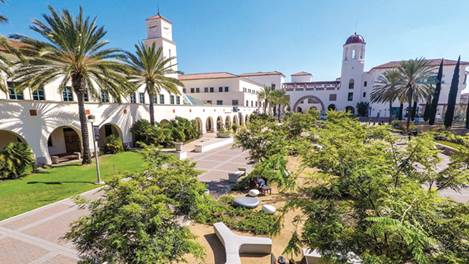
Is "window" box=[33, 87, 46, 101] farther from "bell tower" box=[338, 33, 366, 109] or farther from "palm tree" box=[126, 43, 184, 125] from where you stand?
"bell tower" box=[338, 33, 366, 109]

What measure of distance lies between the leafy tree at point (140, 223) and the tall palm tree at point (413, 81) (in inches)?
1545

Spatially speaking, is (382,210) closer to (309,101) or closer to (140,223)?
(140,223)

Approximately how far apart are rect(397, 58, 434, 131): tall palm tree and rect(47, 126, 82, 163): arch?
44.0 m

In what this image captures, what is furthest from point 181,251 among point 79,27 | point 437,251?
point 79,27

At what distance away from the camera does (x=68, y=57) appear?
16.1 m

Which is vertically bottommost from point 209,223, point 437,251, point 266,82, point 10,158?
point 209,223

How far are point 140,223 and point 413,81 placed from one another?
43493 mm

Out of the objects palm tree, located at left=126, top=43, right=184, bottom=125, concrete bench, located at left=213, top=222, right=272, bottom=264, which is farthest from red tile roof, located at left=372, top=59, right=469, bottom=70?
concrete bench, located at left=213, top=222, right=272, bottom=264

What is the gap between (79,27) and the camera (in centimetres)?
1589

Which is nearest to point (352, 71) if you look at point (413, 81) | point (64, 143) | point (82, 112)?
point (413, 81)

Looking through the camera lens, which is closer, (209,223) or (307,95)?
(209,223)

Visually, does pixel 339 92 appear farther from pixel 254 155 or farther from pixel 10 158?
pixel 10 158

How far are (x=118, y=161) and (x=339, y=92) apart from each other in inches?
2583

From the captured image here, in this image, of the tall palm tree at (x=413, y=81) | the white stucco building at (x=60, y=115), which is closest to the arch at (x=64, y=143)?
the white stucco building at (x=60, y=115)
